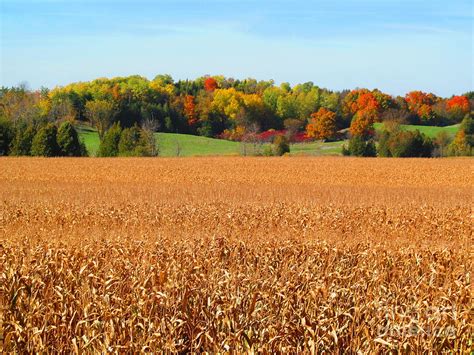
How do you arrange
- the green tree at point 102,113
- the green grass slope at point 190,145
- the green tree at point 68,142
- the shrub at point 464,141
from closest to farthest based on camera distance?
the green tree at point 68,142, the shrub at point 464,141, the green grass slope at point 190,145, the green tree at point 102,113

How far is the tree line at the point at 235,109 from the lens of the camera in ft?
342

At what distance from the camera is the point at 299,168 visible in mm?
48281

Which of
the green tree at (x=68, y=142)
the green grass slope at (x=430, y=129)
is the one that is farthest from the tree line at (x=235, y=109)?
the green tree at (x=68, y=142)

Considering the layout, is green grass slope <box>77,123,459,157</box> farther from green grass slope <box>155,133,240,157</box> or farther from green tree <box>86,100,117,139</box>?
green tree <box>86,100,117,139</box>

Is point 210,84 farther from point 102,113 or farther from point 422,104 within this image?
point 422,104

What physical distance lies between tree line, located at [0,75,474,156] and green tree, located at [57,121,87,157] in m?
25.5

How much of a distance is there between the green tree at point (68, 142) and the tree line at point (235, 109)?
83.6 feet

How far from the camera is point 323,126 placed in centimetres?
10606

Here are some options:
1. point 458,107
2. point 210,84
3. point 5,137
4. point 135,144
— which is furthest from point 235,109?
point 5,137

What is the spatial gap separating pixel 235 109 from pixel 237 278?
106 meters

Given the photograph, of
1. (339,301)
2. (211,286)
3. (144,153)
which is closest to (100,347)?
(211,286)

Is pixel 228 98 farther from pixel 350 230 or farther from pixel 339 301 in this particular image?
pixel 339 301

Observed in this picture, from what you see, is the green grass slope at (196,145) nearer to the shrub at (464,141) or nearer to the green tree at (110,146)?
the shrub at (464,141)

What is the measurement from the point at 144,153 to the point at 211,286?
2476 inches
